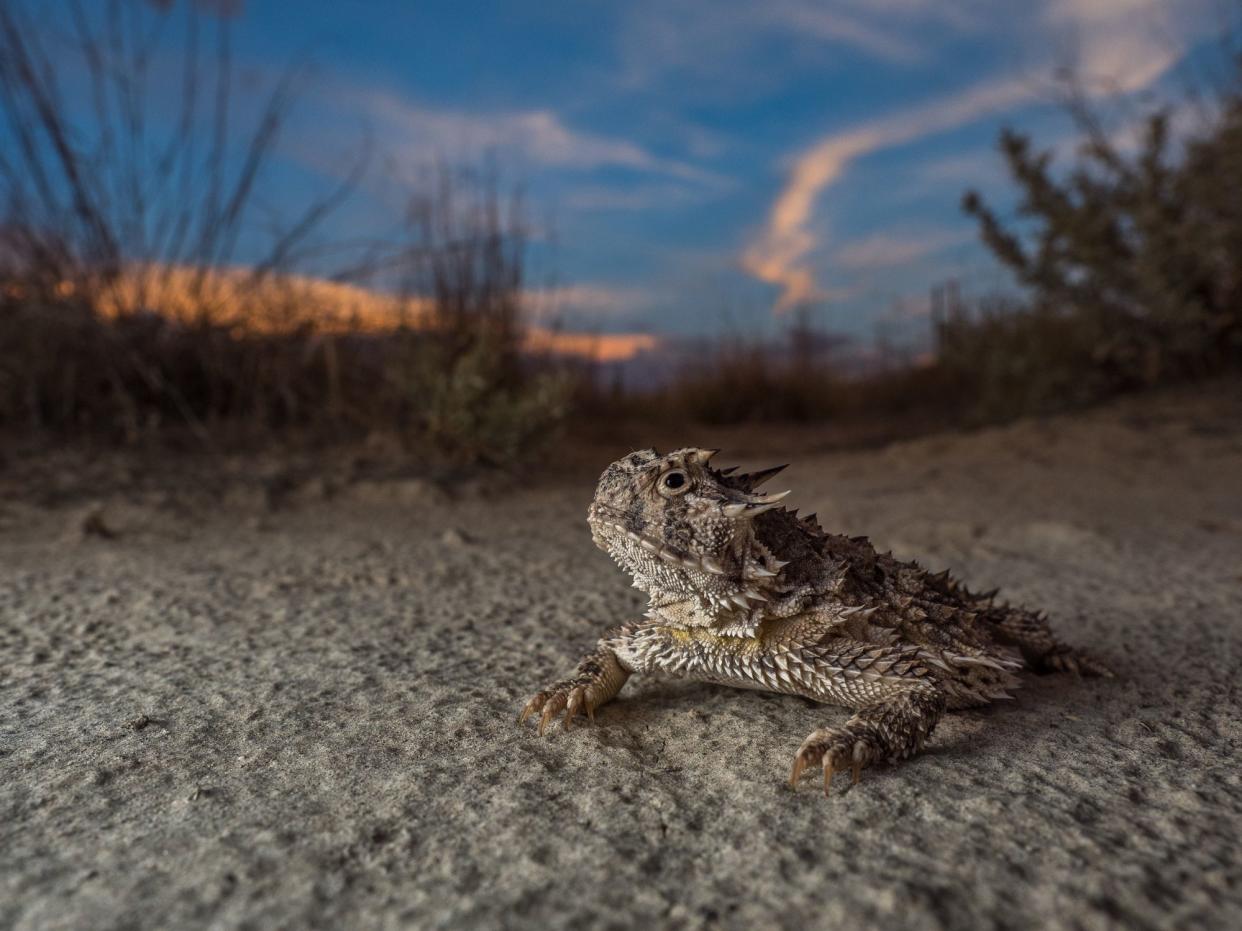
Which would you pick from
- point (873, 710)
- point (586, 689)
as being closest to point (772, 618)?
point (873, 710)

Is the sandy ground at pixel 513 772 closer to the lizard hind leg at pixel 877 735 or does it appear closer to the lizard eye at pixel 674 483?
the lizard hind leg at pixel 877 735

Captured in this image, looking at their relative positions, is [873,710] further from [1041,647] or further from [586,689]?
[1041,647]

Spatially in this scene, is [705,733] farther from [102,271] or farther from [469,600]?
[102,271]

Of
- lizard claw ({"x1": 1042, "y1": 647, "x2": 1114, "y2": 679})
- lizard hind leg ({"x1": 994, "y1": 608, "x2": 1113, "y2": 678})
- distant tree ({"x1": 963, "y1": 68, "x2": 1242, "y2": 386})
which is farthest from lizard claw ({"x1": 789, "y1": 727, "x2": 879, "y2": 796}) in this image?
distant tree ({"x1": 963, "y1": 68, "x2": 1242, "y2": 386})

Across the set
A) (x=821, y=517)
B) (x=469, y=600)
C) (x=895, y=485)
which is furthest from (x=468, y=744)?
(x=895, y=485)

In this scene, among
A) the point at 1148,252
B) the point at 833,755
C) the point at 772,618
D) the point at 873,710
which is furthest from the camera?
the point at 1148,252

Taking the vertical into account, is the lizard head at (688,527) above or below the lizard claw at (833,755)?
above

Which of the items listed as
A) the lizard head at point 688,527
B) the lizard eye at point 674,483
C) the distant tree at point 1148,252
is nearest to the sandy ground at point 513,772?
the lizard head at point 688,527
